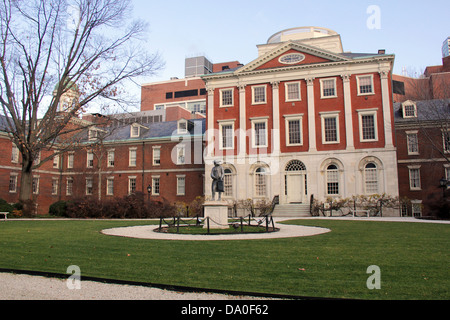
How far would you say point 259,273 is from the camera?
6906 mm

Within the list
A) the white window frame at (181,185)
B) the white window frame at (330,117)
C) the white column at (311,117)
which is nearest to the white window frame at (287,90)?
the white column at (311,117)

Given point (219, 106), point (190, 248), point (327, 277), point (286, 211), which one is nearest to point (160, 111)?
point (219, 106)

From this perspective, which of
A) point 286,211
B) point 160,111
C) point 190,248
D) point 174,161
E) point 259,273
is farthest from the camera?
point 160,111

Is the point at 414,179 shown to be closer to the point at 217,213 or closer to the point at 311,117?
the point at 311,117

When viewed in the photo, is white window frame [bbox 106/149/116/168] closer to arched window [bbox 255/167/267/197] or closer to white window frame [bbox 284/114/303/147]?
arched window [bbox 255/167/267/197]

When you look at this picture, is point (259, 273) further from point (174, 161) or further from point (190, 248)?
point (174, 161)

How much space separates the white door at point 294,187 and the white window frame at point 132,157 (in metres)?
18.9

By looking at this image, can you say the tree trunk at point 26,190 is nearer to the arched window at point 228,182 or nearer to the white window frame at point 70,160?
the arched window at point 228,182

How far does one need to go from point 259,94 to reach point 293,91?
3.11 meters

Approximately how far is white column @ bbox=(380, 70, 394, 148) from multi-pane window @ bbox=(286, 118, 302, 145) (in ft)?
22.7

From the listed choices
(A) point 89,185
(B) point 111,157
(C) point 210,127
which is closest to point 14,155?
(A) point 89,185

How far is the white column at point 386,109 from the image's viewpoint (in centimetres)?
2995
